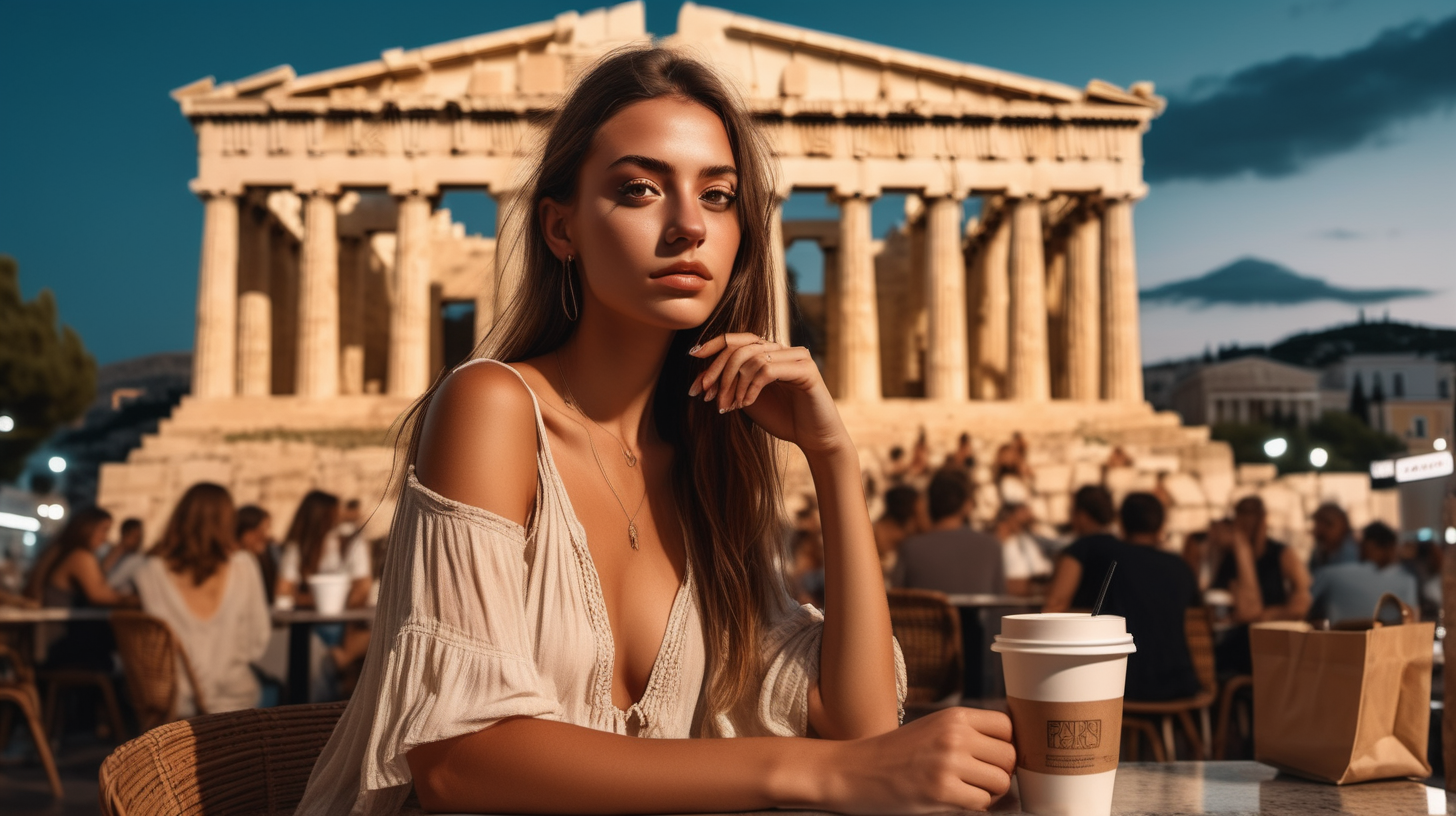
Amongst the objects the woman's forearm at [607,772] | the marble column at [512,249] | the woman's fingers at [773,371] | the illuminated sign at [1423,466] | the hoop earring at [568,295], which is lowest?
the woman's forearm at [607,772]

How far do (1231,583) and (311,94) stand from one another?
90.6ft

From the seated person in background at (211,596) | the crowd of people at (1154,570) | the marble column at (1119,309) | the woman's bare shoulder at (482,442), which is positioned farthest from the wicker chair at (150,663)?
the marble column at (1119,309)

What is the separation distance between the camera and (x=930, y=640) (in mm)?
6625

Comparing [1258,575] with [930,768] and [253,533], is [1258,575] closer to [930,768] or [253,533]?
[253,533]

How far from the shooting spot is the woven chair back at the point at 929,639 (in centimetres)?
659

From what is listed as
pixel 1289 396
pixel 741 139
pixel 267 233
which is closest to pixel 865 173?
pixel 267 233

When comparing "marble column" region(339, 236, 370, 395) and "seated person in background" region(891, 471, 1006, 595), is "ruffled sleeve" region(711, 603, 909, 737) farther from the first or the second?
"marble column" region(339, 236, 370, 395)

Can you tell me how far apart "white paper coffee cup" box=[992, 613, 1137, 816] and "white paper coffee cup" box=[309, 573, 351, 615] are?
6579mm

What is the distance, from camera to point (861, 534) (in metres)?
2.12

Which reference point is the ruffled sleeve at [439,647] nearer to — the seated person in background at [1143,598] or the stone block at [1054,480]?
the seated person in background at [1143,598]

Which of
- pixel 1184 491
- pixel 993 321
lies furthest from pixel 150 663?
pixel 993 321

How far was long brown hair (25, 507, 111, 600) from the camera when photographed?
8.75 m

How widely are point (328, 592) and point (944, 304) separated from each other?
83.2ft

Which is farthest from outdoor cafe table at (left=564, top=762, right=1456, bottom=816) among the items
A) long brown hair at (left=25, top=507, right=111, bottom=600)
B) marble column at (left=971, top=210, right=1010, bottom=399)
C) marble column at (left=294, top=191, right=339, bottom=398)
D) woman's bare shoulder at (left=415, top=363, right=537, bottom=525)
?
marble column at (left=971, top=210, right=1010, bottom=399)
